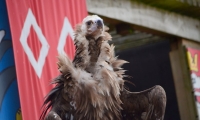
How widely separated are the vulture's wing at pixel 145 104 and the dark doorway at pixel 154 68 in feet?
13.3

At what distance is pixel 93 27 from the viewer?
2.97 m

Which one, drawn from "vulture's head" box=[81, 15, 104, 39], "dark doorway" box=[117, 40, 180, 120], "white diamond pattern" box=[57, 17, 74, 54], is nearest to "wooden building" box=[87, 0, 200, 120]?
"dark doorway" box=[117, 40, 180, 120]

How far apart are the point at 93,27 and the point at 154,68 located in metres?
4.35

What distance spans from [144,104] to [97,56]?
0.41 m

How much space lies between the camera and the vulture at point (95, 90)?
9.48ft

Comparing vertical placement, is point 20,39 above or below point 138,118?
above

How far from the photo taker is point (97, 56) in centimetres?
298

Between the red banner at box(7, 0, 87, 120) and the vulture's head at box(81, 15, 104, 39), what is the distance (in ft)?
1.88

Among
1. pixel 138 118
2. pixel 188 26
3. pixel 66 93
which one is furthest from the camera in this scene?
pixel 188 26

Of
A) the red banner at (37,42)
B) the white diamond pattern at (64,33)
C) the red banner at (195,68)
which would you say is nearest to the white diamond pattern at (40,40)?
the red banner at (37,42)

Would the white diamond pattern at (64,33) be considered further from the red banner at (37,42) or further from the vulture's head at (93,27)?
the vulture's head at (93,27)

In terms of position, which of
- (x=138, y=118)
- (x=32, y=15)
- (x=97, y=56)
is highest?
(x=32, y=15)

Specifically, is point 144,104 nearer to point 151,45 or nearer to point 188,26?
point 188,26

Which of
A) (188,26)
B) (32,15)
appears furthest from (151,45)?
(32,15)
